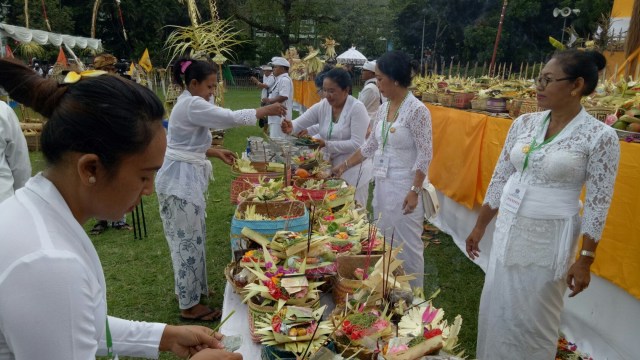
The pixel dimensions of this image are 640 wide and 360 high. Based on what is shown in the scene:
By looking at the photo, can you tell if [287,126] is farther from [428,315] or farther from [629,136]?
[428,315]

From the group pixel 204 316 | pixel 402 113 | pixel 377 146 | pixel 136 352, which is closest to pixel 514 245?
pixel 402 113

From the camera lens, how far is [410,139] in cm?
316

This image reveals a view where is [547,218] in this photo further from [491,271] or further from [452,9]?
[452,9]

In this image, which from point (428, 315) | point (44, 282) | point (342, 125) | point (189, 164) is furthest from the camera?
point (342, 125)

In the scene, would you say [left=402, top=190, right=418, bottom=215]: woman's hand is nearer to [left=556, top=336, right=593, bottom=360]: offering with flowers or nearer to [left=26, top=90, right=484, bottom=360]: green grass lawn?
[left=26, top=90, right=484, bottom=360]: green grass lawn

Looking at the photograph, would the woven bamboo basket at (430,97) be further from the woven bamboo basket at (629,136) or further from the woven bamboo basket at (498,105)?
the woven bamboo basket at (629,136)

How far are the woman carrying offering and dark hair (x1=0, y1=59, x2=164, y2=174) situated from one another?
312 cm

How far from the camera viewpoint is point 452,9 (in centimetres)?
3078

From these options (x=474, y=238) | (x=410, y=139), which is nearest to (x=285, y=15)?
(x=410, y=139)

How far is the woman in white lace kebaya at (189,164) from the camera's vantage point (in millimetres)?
3008

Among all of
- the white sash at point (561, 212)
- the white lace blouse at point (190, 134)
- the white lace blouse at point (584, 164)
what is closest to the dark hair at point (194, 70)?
the white lace blouse at point (190, 134)

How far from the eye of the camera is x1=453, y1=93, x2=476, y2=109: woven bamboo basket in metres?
5.47

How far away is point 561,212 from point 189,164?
2360mm

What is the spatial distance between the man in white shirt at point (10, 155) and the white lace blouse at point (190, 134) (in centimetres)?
84
